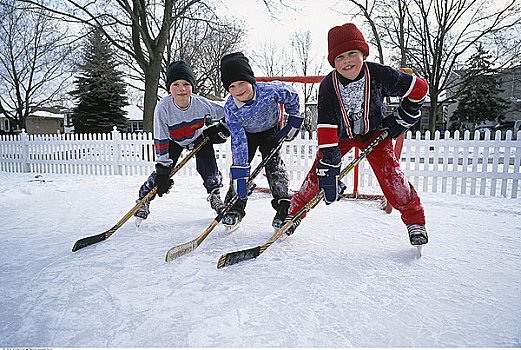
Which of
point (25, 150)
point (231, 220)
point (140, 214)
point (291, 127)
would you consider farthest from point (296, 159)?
point (25, 150)

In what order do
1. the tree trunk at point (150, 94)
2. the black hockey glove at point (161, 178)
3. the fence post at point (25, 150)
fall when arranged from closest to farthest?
the black hockey glove at point (161, 178), the fence post at point (25, 150), the tree trunk at point (150, 94)

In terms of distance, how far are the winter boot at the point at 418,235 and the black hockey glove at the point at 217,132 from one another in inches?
82.0

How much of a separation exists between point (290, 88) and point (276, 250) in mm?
1489

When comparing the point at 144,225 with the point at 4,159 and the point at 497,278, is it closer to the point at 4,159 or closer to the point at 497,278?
the point at 497,278

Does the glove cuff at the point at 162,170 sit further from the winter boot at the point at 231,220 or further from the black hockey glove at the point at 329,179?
the black hockey glove at the point at 329,179

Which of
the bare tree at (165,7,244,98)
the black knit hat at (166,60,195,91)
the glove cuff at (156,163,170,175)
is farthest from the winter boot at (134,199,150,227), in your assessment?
the bare tree at (165,7,244,98)

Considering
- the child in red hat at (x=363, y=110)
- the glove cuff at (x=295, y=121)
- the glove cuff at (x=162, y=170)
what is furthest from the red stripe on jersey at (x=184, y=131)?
the child in red hat at (x=363, y=110)

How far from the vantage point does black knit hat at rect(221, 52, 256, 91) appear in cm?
272

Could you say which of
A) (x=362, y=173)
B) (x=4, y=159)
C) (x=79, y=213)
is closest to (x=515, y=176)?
(x=362, y=173)

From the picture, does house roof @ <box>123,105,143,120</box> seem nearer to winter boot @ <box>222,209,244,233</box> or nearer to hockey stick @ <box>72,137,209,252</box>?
hockey stick @ <box>72,137,209,252</box>

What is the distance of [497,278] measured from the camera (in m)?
2.07

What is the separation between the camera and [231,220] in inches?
122

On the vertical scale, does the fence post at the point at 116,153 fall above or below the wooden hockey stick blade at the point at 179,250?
above

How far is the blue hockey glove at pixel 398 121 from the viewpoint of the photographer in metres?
2.54
